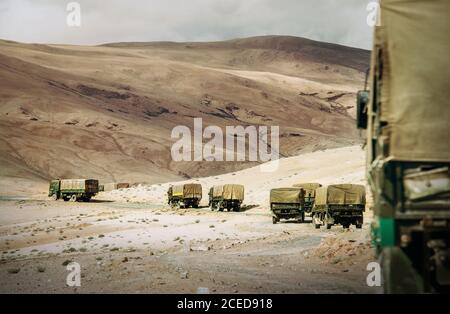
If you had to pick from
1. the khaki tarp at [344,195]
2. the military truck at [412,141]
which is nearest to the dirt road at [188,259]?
the khaki tarp at [344,195]

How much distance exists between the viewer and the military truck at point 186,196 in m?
54.4

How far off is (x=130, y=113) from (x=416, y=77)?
122385mm

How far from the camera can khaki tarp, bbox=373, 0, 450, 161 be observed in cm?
865

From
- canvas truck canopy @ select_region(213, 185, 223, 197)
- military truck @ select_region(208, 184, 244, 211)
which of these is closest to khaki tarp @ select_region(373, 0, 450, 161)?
military truck @ select_region(208, 184, 244, 211)

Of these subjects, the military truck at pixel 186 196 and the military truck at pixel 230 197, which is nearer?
the military truck at pixel 230 197

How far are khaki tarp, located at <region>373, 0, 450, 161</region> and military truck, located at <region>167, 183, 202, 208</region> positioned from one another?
151 ft

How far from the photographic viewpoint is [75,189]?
65.5 m

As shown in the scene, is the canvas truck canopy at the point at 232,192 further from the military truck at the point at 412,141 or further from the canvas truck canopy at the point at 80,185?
the military truck at the point at 412,141

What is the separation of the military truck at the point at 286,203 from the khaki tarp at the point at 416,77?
26.9 m

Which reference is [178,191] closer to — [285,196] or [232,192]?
[232,192]

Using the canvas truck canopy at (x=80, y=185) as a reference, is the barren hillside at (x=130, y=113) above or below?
above

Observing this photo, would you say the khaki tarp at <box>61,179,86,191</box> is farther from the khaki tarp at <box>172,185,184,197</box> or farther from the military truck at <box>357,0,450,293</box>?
the military truck at <box>357,0,450,293</box>
